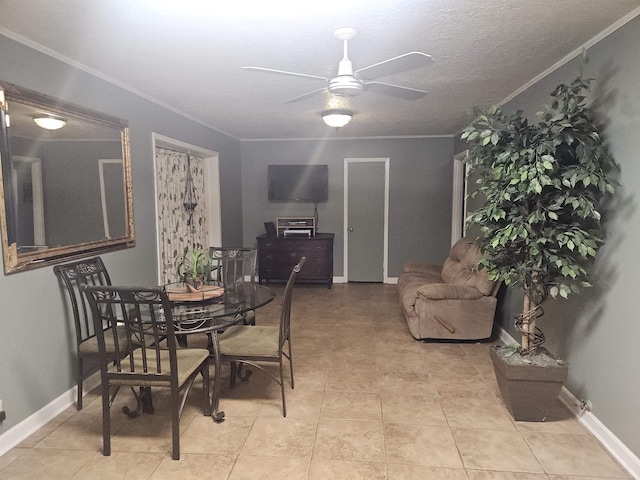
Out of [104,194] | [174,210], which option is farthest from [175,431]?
[174,210]

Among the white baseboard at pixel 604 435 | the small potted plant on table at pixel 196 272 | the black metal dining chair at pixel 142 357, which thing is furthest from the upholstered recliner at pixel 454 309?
the black metal dining chair at pixel 142 357

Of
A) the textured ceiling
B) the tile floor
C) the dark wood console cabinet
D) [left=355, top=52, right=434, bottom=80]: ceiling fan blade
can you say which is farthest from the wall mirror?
the dark wood console cabinet

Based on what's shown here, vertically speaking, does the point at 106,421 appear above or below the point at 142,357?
below

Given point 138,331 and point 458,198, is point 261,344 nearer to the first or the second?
point 138,331

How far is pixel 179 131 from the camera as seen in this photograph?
4289mm

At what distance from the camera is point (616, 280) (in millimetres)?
2223

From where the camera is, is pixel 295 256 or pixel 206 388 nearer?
pixel 206 388

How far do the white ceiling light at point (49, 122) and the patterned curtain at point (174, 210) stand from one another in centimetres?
136

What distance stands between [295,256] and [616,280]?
4.32m

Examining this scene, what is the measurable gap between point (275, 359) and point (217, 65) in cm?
199

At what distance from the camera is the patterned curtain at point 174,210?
4.30m

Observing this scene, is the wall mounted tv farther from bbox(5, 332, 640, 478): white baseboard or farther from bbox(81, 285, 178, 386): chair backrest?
bbox(81, 285, 178, 386): chair backrest

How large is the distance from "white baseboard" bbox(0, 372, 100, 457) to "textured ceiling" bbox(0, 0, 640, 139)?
2190 mm

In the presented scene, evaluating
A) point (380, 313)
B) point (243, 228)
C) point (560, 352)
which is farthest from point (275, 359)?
point (243, 228)
